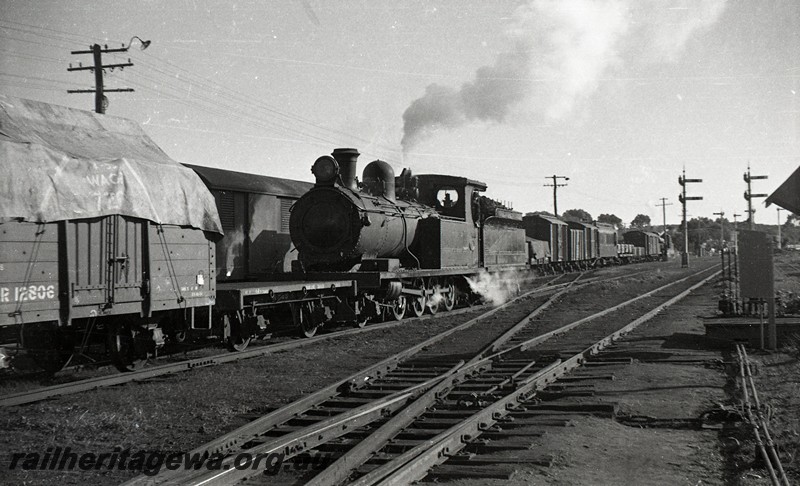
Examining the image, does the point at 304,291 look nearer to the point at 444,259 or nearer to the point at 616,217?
the point at 444,259

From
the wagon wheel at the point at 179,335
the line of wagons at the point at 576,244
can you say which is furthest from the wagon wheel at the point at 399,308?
the line of wagons at the point at 576,244

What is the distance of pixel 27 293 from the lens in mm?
6898

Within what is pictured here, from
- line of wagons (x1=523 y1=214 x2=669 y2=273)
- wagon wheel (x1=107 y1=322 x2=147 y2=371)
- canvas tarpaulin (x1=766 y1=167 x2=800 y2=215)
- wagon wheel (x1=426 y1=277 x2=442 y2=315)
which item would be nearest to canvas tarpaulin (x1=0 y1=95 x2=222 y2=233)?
wagon wheel (x1=107 y1=322 x2=147 y2=371)

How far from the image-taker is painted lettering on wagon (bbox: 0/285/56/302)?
6.65 m

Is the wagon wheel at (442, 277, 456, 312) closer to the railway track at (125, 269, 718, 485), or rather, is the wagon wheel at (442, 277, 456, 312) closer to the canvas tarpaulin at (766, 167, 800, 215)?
the railway track at (125, 269, 718, 485)

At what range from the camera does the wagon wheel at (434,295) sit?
54.8 feet

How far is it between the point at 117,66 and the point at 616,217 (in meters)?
140

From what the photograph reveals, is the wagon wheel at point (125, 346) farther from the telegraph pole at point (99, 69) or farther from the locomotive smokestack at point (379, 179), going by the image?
the telegraph pole at point (99, 69)

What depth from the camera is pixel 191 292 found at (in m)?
9.36

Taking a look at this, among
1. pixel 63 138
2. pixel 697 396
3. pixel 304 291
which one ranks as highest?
pixel 63 138

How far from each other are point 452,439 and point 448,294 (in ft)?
40.8

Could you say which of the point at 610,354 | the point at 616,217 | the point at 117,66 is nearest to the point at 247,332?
the point at 610,354

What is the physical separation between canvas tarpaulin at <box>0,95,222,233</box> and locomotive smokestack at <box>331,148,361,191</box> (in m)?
4.59

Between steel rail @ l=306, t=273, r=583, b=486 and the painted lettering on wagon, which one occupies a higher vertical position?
the painted lettering on wagon
